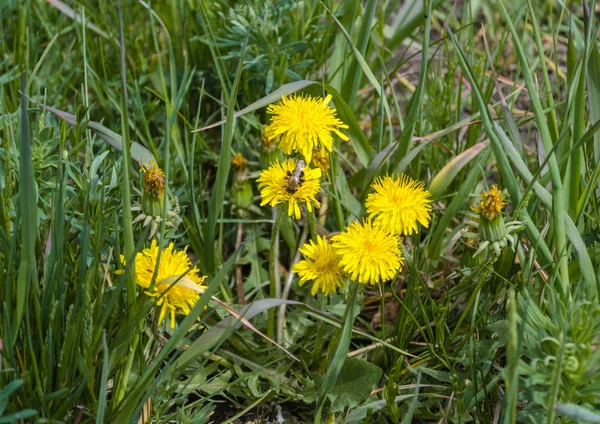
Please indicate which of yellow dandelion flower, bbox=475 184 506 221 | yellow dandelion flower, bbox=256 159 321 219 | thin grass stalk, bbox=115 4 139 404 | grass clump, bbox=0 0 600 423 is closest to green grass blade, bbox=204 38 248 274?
grass clump, bbox=0 0 600 423

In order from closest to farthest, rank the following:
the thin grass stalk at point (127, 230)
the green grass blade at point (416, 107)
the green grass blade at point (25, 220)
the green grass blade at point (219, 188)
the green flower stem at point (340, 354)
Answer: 1. the green grass blade at point (25, 220)
2. the thin grass stalk at point (127, 230)
3. the green flower stem at point (340, 354)
4. the green grass blade at point (219, 188)
5. the green grass blade at point (416, 107)

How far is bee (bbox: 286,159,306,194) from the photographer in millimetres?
1405

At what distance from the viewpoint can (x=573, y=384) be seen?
1.19 m

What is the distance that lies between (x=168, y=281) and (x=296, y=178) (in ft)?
1.01

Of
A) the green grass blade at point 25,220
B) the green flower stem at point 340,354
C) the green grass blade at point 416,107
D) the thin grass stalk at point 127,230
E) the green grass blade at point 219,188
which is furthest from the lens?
the green grass blade at point 416,107

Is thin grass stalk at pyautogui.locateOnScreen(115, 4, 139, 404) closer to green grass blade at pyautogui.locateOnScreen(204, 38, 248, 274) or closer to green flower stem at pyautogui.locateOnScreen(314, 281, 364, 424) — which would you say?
green grass blade at pyautogui.locateOnScreen(204, 38, 248, 274)

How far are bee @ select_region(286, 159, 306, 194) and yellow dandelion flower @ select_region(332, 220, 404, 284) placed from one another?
14cm

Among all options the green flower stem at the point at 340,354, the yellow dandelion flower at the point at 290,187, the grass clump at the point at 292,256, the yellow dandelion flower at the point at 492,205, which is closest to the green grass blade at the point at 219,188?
the grass clump at the point at 292,256

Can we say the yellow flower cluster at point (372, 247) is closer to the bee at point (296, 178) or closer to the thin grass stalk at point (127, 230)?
the bee at point (296, 178)

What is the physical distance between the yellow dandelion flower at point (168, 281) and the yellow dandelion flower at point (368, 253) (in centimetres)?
27

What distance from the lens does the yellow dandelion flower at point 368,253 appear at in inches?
52.3

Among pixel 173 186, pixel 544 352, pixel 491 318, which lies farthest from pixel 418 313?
pixel 173 186

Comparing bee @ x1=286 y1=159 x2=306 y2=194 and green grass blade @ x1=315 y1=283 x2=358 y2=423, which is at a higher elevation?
bee @ x1=286 y1=159 x2=306 y2=194

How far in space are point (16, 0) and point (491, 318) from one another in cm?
169
